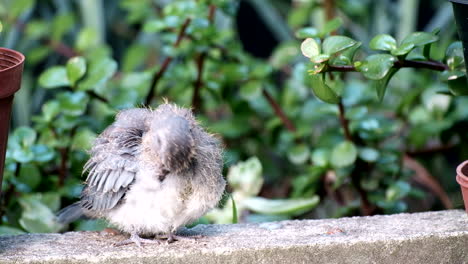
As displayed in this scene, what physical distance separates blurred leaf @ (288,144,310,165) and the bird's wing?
4.26 feet

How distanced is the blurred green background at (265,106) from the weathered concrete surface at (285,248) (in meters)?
0.37

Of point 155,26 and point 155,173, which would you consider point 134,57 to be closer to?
point 155,26

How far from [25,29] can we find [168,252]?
2541 mm

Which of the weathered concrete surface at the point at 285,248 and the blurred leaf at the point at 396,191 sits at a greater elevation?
the weathered concrete surface at the point at 285,248

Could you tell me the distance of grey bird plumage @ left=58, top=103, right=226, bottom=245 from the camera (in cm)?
208

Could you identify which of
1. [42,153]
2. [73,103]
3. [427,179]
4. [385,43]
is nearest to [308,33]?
[385,43]

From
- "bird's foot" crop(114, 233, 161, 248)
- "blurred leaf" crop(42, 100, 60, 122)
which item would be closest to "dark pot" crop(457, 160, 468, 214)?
"bird's foot" crop(114, 233, 161, 248)

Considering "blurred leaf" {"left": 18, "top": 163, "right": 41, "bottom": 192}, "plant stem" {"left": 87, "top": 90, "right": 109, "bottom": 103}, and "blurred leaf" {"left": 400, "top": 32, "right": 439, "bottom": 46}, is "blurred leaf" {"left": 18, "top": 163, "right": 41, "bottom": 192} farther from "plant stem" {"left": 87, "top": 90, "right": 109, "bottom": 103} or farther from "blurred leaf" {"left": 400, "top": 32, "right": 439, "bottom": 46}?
"blurred leaf" {"left": 400, "top": 32, "right": 439, "bottom": 46}

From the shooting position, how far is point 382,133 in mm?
3334

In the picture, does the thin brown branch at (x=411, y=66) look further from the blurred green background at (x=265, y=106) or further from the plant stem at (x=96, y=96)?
the plant stem at (x=96, y=96)

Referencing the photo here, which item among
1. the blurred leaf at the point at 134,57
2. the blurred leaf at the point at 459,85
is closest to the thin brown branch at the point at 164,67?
the blurred leaf at the point at 134,57

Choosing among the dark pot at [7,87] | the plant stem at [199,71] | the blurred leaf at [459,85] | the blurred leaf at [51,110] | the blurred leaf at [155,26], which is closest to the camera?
the dark pot at [7,87]

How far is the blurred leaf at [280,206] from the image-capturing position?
3.02m

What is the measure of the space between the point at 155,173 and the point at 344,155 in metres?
1.17
